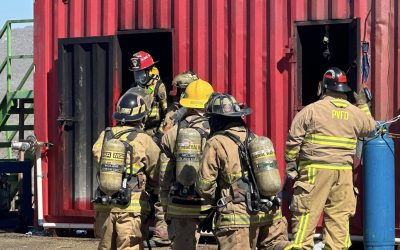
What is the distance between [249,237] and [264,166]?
61 cm

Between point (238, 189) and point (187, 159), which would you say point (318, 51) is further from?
point (238, 189)

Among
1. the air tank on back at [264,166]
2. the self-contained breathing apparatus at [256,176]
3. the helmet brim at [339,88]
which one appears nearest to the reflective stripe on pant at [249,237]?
the self-contained breathing apparatus at [256,176]

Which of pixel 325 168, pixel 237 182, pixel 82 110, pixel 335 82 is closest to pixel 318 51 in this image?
pixel 82 110

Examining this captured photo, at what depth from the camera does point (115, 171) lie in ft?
26.5

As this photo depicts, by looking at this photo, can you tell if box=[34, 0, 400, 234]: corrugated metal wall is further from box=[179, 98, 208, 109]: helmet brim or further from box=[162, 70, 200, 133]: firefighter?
box=[179, 98, 208, 109]: helmet brim

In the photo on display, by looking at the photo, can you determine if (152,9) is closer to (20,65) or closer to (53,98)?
(53,98)

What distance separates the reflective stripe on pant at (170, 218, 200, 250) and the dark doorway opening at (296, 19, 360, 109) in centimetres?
326

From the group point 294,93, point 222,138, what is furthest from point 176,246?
point 294,93

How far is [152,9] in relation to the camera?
11.6 metres

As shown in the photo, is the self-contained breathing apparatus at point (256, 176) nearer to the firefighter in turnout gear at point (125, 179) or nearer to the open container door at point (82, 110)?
the firefighter in turnout gear at point (125, 179)

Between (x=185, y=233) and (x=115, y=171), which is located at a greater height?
(x=115, y=171)

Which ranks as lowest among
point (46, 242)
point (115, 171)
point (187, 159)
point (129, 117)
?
point (46, 242)

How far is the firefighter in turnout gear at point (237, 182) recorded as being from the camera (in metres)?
7.40

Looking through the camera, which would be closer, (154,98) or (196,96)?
(196,96)
